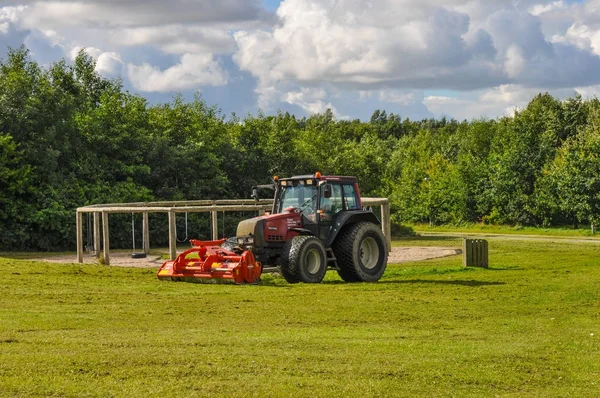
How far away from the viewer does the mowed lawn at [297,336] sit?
9.38 m

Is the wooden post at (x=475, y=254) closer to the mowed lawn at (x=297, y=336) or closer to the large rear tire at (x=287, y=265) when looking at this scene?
the mowed lawn at (x=297, y=336)

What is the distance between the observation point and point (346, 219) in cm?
2092

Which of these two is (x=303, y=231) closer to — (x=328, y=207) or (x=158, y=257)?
(x=328, y=207)

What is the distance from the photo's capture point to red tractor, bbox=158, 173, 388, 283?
19750 mm

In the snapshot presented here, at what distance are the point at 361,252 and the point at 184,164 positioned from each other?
22.4 m

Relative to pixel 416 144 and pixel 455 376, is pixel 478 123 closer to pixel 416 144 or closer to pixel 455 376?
pixel 416 144

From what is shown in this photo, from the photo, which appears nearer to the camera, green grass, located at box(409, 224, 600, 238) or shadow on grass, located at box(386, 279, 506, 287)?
shadow on grass, located at box(386, 279, 506, 287)

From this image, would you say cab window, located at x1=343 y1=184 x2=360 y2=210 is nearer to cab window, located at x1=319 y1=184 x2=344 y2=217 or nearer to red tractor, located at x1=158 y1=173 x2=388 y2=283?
red tractor, located at x1=158 y1=173 x2=388 y2=283

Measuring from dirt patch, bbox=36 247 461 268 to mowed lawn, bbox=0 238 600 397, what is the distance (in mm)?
5488

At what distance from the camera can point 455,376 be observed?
9.84 metres

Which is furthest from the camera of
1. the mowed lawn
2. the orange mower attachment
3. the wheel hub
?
the wheel hub

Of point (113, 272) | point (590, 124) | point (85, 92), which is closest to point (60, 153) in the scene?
point (85, 92)

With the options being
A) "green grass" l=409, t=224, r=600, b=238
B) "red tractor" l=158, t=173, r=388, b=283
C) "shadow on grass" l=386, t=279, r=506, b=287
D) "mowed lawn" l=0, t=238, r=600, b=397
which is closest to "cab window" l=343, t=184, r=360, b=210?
"red tractor" l=158, t=173, r=388, b=283

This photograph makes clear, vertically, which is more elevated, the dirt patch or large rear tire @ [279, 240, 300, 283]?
large rear tire @ [279, 240, 300, 283]
